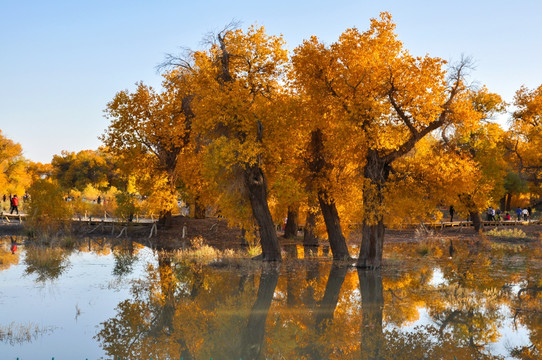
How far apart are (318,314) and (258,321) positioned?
74.0 inches

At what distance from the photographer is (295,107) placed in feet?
79.4

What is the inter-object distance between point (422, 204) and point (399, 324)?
368 inches

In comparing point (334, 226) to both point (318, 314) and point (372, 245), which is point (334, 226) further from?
point (318, 314)

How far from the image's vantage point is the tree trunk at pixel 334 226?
26.8 meters

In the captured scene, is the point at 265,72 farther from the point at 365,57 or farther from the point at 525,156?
the point at 525,156

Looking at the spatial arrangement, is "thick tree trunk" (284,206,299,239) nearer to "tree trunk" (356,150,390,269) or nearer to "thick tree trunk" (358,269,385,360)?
"tree trunk" (356,150,390,269)

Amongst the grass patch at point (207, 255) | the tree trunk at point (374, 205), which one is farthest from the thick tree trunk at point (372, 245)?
the grass patch at point (207, 255)

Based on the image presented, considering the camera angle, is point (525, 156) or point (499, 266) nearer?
point (499, 266)

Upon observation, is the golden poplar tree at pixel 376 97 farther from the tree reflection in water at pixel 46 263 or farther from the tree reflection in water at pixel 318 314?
the tree reflection in water at pixel 46 263

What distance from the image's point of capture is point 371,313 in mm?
15344

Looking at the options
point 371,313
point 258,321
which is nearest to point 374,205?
point 371,313

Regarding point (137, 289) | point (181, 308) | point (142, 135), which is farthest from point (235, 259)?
point (142, 135)

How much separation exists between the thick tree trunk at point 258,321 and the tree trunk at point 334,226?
20.1ft

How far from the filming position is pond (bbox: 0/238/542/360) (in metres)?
11.8
